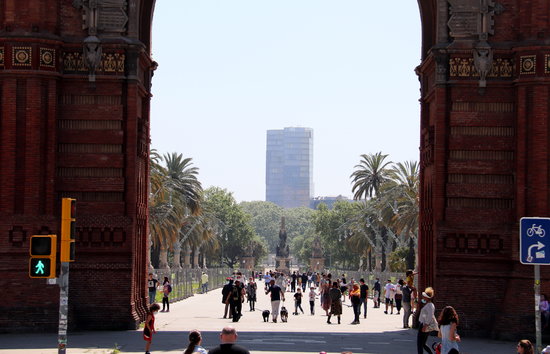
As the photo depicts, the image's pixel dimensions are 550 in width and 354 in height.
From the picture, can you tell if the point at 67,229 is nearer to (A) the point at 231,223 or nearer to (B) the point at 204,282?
(B) the point at 204,282

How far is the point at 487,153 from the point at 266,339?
892 cm

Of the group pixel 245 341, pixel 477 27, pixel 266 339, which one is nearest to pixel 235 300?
pixel 266 339

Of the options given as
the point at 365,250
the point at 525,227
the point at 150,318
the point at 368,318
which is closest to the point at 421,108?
the point at 368,318

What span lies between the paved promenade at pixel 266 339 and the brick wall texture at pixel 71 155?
142 centimetres

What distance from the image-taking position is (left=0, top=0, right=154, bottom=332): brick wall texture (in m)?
31.6

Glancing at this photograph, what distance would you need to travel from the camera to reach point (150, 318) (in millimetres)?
24281

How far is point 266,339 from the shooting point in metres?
30.3

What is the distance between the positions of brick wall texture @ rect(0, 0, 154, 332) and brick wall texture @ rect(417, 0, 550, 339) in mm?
9384

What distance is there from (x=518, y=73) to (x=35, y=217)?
14.9 metres

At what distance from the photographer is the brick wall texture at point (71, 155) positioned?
31569mm

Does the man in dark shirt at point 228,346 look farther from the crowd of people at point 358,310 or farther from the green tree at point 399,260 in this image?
the green tree at point 399,260

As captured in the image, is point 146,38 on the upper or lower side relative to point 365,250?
upper

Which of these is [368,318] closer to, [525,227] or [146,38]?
[146,38]

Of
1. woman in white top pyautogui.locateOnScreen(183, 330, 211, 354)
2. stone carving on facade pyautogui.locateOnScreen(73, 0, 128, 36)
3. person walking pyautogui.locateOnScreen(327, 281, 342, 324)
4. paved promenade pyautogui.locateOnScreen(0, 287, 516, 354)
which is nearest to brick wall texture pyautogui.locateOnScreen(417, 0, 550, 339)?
paved promenade pyautogui.locateOnScreen(0, 287, 516, 354)
